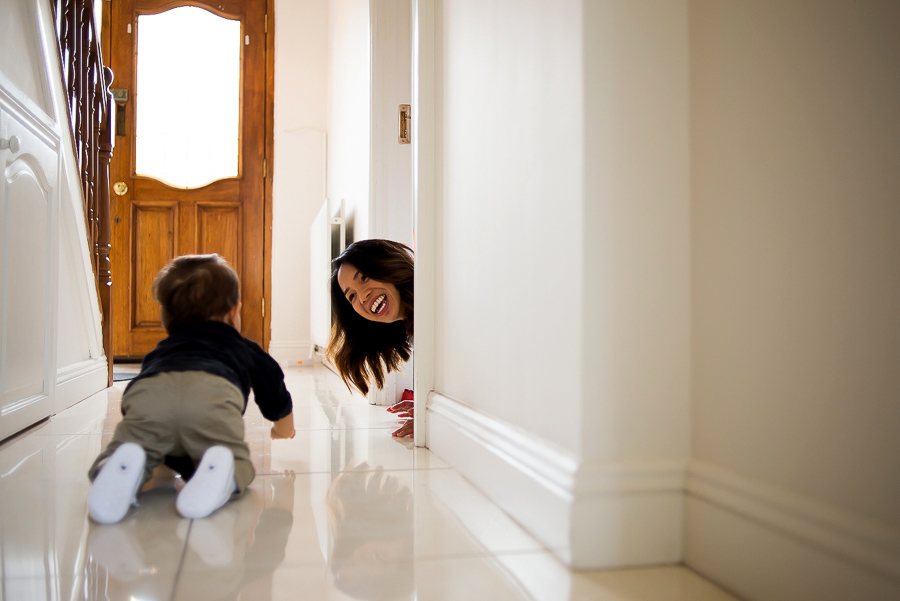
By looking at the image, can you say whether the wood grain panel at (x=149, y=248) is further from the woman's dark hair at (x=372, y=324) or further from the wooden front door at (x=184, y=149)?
the woman's dark hair at (x=372, y=324)

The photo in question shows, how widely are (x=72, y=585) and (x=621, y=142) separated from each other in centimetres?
82

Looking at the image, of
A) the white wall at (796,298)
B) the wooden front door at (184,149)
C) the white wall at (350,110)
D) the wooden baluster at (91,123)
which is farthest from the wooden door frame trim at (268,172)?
the white wall at (796,298)

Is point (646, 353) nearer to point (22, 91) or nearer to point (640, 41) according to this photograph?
point (640, 41)

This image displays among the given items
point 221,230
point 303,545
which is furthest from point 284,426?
point 221,230

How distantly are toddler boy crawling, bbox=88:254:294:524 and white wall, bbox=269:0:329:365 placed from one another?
11.1 ft

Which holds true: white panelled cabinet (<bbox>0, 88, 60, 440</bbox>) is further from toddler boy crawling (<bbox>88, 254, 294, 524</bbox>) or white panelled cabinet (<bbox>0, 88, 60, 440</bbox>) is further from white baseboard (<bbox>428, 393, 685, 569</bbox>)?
white baseboard (<bbox>428, 393, 685, 569</bbox>)

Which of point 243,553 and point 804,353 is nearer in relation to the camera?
point 804,353

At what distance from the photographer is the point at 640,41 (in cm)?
79

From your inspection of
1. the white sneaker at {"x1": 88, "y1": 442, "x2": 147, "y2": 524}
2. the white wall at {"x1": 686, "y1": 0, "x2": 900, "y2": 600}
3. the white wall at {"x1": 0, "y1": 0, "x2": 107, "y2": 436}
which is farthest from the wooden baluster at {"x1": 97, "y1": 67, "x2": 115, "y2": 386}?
the white wall at {"x1": 686, "y1": 0, "x2": 900, "y2": 600}

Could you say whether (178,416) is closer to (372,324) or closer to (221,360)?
(221,360)

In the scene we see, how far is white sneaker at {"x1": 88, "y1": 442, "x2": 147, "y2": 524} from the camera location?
0.95 meters

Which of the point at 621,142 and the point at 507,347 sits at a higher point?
the point at 621,142

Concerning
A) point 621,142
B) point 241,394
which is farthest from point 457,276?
point 621,142

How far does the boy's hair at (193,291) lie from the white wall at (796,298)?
0.81 metres
